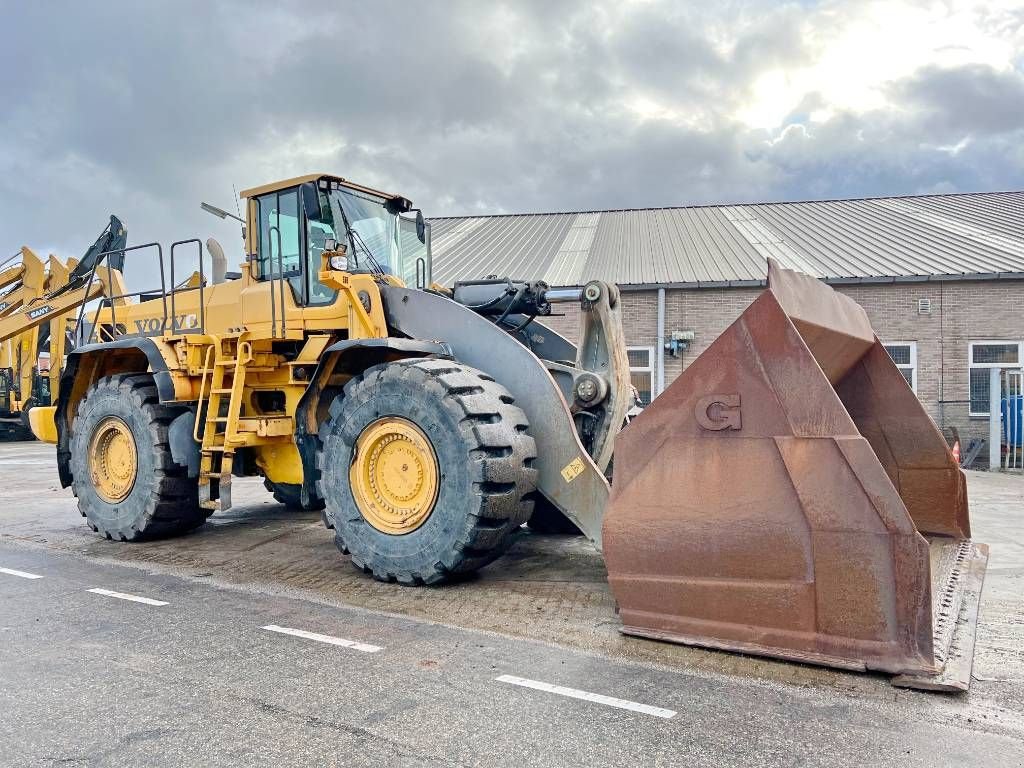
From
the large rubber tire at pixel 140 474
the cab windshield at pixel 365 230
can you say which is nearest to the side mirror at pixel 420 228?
the cab windshield at pixel 365 230

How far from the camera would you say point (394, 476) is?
5.66 metres

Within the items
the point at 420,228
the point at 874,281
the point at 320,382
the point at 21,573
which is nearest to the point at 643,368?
the point at 874,281

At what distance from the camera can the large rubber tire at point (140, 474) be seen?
7.35m

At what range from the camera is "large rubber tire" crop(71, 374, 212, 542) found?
7.35 metres

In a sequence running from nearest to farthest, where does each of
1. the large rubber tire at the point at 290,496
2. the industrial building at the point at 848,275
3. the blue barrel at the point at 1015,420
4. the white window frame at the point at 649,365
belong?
the large rubber tire at the point at 290,496, the blue barrel at the point at 1015,420, the industrial building at the point at 848,275, the white window frame at the point at 649,365

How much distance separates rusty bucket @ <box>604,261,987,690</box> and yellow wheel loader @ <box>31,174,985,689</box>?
0.04 ft

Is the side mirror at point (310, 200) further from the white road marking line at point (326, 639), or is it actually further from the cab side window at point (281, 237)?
the white road marking line at point (326, 639)

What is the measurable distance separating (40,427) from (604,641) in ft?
23.1

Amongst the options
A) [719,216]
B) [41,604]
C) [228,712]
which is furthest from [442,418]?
[719,216]

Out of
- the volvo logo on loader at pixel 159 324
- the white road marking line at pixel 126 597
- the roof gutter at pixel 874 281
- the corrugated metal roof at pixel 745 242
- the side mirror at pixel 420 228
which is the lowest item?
the white road marking line at pixel 126 597

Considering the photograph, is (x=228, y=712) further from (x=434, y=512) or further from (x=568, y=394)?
(x=568, y=394)

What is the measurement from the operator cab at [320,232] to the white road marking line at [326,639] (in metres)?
2.80

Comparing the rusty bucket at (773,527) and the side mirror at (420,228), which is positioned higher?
the side mirror at (420,228)

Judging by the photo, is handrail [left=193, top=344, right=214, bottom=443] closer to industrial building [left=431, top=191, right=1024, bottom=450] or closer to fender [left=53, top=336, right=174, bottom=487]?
fender [left=53, top=336, right=174, bottom=487]
